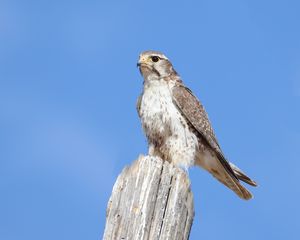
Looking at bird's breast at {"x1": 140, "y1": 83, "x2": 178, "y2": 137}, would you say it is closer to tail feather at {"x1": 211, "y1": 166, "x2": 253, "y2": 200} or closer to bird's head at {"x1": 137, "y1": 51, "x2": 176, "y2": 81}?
bird's head at {"x1": 137, "y1": 51, "x2": 176, "y2": 81}

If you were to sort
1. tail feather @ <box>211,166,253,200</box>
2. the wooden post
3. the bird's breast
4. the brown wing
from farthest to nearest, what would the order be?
tail feather @ <box>211,166,253,200</box>, the brown wing, the bird's breast, the wooden post

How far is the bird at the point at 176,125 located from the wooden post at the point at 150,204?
326cm

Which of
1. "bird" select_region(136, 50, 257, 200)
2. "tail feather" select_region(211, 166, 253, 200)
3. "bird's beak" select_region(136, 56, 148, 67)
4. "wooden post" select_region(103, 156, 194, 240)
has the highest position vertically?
"bird's beak" select_region(136, 56, 148, 67)

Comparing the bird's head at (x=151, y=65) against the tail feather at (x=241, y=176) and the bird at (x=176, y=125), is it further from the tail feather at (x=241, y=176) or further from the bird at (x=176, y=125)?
the tail feather at (x=241, y=176)

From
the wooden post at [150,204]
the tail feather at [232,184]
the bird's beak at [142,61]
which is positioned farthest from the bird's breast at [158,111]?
the wooden post at [150,204]

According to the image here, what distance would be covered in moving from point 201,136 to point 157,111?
0.68m

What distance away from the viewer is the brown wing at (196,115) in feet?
25.6

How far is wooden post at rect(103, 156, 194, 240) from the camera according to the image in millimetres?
3953

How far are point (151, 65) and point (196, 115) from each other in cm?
83

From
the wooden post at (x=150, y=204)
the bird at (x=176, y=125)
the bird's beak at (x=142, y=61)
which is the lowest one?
the wooden post at (x=150, y=204)

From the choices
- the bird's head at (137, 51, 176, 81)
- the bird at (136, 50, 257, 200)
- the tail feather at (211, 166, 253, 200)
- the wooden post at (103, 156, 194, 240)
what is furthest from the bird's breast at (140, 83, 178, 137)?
the wooden post at (103, 156, 194, 240)

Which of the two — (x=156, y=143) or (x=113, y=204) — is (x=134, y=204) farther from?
(x=156, y=143)

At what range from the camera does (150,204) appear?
4.05 meters

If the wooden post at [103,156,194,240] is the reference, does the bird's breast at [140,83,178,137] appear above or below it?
above
